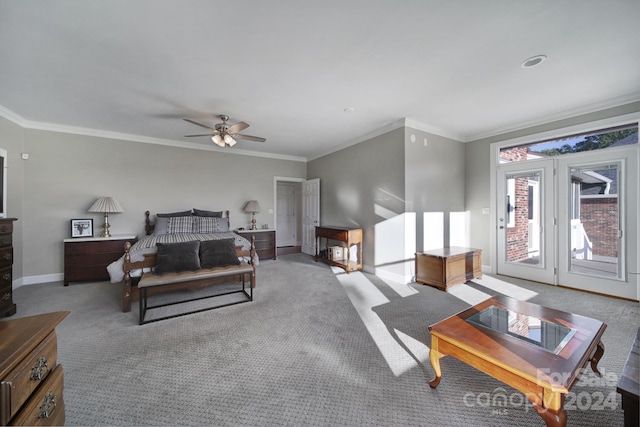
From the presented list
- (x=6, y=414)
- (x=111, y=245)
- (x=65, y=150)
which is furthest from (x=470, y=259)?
(x=65, y=150)

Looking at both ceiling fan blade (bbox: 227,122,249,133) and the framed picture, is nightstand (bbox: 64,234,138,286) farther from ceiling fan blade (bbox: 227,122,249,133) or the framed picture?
ceiling fan blade (bbox: 227,122,249,133)

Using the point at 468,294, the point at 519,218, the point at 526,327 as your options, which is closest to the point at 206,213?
the point at 468,294

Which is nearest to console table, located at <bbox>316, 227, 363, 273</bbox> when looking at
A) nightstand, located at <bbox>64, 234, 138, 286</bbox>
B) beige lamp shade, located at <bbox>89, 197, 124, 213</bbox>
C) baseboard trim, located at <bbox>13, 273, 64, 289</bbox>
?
nightstand, located at <bbox>64, 234, 138, 286</bbox>

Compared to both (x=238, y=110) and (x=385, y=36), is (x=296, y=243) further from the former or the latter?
(x=385, y=36)

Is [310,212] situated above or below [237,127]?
below

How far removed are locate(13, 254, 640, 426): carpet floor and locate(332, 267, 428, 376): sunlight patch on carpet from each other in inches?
0.6

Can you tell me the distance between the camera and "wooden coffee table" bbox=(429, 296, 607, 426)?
1252mm

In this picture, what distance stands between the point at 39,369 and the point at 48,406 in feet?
0.62

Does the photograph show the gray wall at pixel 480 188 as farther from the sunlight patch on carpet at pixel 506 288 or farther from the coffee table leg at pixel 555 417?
the coffee table leg at pixel 555 417

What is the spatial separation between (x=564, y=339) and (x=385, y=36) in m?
2.59

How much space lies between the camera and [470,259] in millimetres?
4117

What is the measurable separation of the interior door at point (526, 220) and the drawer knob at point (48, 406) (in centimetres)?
557

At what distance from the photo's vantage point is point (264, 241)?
18.9 feet

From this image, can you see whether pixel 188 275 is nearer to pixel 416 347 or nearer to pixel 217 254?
pixel 217 254
